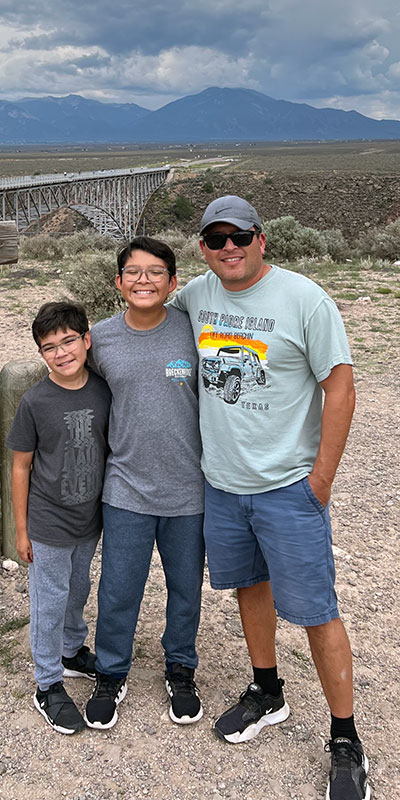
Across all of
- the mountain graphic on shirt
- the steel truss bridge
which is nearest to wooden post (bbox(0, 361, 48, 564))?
the mountain graphic on shirt

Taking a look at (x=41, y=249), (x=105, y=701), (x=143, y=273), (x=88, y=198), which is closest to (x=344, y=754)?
(x=105, y=701)

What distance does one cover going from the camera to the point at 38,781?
2250 millimetres

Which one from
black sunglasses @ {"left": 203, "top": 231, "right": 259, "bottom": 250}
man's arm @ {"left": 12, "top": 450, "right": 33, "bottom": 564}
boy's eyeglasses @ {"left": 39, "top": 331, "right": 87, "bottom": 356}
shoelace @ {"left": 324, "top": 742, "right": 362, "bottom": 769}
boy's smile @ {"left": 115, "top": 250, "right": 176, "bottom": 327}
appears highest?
black sunglasses @ {"left": 203, "top": 231, "right": 259, "bottom": 250}

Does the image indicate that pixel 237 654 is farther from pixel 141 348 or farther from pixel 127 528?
pixel 141 348

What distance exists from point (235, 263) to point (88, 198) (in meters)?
46.5

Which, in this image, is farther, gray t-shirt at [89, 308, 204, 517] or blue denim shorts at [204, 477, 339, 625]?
gray t-shirt at [89, 308, 204, 517]

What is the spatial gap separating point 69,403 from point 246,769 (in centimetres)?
143

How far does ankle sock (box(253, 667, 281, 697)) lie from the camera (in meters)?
2.52

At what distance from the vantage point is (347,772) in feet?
7.25

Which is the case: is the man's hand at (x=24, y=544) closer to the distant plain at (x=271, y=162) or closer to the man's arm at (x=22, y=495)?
the man's arm at (x=22, y=495)

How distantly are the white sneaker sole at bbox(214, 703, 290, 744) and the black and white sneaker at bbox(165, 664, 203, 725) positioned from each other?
0.10 m

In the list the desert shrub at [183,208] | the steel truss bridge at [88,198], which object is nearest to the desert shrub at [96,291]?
the steel truss bridge at [88,198]

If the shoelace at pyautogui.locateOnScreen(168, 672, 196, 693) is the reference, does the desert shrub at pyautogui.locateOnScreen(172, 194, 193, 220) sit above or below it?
below

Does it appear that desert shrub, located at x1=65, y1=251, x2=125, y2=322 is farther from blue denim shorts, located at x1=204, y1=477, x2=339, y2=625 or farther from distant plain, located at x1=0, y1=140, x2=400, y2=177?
distant plain, located at x1=0, y1=140, x2=400, y2=177
